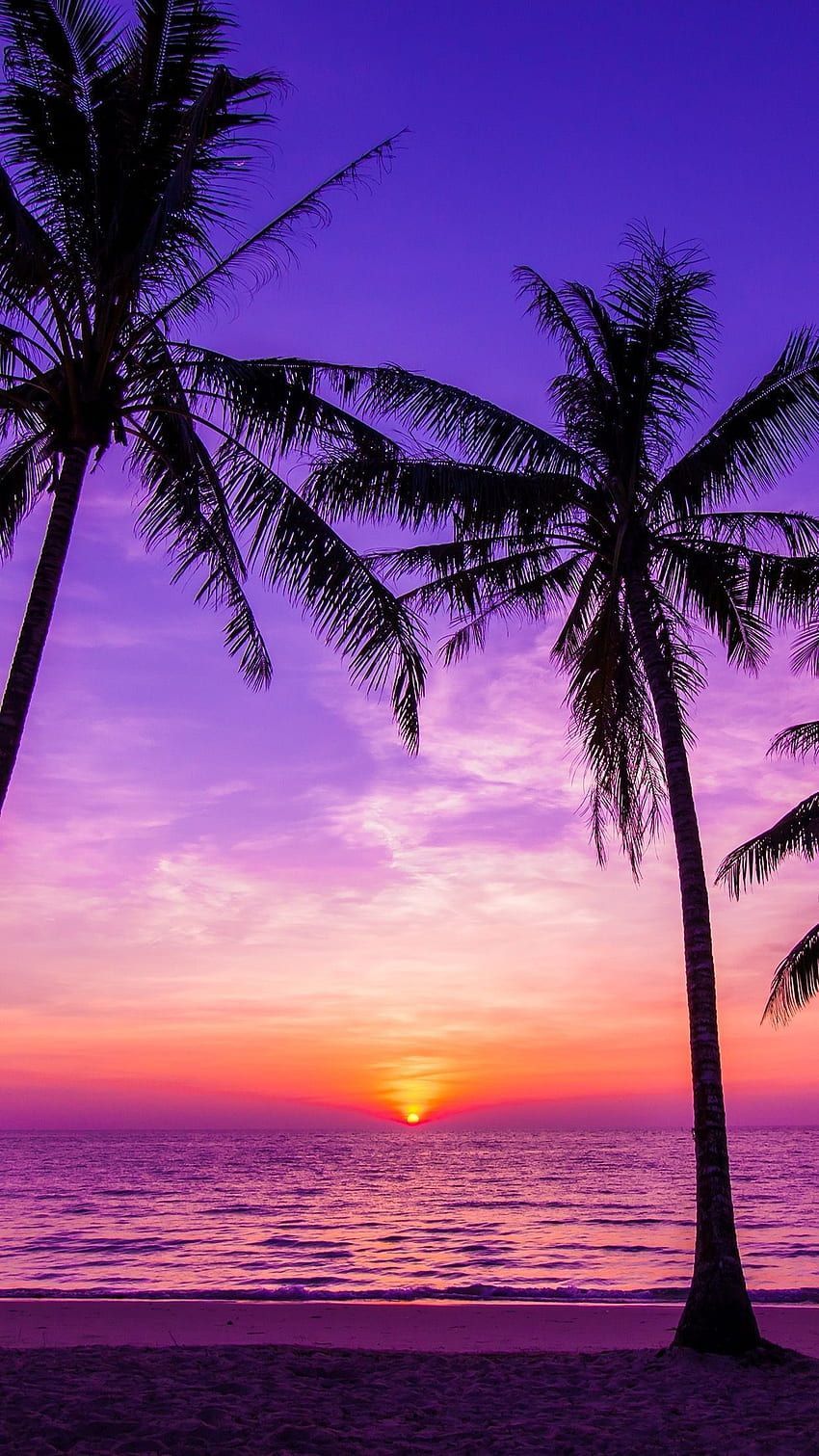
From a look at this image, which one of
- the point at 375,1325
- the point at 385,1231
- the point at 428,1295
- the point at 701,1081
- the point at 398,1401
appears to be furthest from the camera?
the point at 385,1231

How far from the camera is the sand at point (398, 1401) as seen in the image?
6.46 metres

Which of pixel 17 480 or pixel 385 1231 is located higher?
pixel 17 480

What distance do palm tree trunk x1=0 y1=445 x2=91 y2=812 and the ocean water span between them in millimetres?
12012

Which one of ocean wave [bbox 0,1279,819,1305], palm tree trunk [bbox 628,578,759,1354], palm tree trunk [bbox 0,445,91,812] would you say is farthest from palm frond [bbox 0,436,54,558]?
ocean wave [bbox 0,1279,819,1305]

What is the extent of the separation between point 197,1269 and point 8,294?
1745cm

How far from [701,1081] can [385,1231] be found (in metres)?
20.1

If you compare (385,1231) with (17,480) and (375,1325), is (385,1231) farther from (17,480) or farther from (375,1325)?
(17,480)

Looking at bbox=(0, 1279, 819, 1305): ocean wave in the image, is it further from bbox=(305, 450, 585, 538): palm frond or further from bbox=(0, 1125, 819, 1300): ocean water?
bbox=(305, 450, 585, 538): palm frond

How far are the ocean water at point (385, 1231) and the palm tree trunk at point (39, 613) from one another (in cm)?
1201

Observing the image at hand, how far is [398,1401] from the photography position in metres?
7.72

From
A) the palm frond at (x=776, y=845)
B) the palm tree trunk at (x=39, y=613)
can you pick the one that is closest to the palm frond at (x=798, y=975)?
the palm frond at (x=776, y=845)

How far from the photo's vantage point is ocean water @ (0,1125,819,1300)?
18.2 metres

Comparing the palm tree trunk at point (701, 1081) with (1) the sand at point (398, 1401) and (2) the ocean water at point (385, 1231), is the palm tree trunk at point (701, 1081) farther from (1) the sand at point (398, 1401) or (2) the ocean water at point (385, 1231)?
(2) the ocean water at point (385, 1231)

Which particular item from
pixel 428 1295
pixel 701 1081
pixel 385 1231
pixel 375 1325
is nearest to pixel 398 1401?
pixel 701 1081
